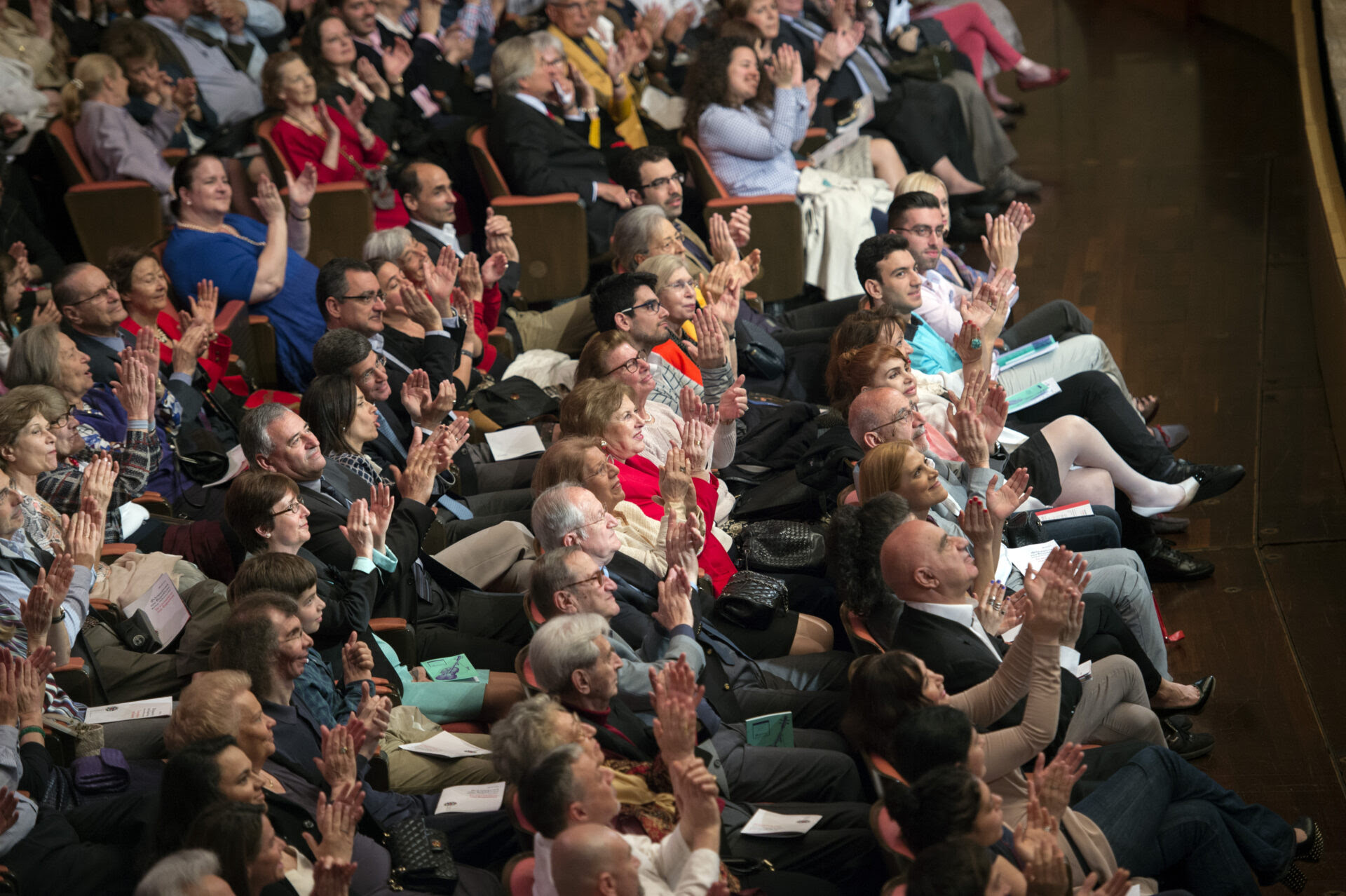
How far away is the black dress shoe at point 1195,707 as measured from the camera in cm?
324

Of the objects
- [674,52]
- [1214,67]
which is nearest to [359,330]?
[674,52]

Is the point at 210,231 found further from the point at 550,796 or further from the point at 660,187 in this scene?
the point at 550,796

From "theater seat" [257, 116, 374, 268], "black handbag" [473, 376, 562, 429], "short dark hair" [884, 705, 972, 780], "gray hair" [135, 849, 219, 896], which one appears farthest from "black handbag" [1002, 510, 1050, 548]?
"theater seat" [257, 116, 374, 268]

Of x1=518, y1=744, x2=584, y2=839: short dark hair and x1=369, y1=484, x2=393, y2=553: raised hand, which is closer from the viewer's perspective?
x1=518, y1=744, x2=584, y2=839: short dark hair

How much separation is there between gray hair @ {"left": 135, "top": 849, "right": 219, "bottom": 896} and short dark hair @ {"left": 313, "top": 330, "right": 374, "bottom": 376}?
185cm

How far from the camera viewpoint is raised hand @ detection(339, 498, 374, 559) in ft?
9.89

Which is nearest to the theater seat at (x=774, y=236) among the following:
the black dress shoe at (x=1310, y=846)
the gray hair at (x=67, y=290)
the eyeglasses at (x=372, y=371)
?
the eyeglasses at (x=372, y=371)

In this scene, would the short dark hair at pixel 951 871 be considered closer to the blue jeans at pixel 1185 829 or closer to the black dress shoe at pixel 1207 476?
the blue jeans at pixel 1185 829

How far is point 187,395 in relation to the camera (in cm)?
402

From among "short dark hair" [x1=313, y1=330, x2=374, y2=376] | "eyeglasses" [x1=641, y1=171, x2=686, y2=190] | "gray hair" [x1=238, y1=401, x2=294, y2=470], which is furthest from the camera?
"eyeglasses" [x1=641, y1=171, x2=686, y2=190]

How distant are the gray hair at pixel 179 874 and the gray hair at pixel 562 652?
66 cm

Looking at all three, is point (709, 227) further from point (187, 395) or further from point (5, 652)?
point (5, 652)

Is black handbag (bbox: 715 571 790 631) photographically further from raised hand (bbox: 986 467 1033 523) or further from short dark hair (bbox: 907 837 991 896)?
short dark hair (bbox: 907 837 991 896)

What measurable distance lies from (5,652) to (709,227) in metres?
2.98
